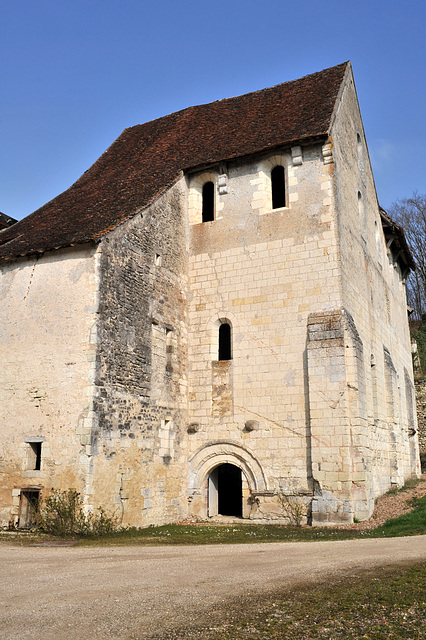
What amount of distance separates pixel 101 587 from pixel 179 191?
36.8ft

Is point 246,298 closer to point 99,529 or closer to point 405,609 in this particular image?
point 99,529

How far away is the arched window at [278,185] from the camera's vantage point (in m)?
14.8

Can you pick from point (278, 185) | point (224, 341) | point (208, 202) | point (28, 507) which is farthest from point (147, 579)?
point (208, 202)

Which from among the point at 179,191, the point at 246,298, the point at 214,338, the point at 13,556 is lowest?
the point at 13,556

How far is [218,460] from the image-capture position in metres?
13.6

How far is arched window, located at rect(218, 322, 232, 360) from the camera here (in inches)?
571

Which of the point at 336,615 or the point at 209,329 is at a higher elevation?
the point at 209,329

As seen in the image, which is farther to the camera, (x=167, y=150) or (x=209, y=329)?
(x=167, y=150)

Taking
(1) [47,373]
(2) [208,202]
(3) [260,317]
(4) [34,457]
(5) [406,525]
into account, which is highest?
(2) [208,202]

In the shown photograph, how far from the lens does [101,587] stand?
574cm

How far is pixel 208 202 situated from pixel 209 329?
372 cm

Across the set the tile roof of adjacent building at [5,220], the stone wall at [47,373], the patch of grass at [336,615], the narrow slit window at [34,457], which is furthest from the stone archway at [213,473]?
the tile roof of adjacent building at [5,220]

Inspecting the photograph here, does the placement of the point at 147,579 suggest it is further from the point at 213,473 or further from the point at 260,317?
the point at 260,317

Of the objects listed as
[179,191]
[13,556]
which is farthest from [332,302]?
[13,556]
